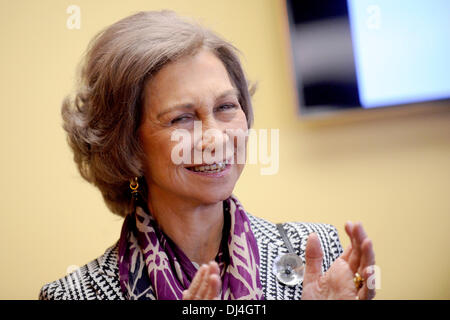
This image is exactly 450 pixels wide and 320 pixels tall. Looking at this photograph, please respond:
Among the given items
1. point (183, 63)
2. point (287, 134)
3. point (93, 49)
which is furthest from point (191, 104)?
point (287, 134)

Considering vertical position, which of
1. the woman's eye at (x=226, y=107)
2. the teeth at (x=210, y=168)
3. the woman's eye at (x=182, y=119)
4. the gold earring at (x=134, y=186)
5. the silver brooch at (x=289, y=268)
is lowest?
the silver brooch at (x=289, y=268)

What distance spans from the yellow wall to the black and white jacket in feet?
2.01

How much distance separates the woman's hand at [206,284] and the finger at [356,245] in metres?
0.25

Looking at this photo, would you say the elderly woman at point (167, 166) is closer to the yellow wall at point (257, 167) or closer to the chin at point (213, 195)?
the chin at point (213, 195)

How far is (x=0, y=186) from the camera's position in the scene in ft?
5.96

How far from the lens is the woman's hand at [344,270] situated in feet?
2.96

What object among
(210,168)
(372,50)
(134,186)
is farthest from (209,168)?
(372,50)

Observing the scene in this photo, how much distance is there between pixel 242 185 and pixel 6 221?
87 cm

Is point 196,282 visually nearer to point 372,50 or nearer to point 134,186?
point 134,186

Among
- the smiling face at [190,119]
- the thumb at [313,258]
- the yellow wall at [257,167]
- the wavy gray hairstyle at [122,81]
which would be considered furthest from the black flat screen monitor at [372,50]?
the thumb at [313,258]

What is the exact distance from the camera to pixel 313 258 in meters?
1.02

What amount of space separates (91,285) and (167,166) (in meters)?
0.34

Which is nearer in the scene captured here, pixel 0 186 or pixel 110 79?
pixel 110 79

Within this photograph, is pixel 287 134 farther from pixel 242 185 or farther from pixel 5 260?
pixel 5 260
